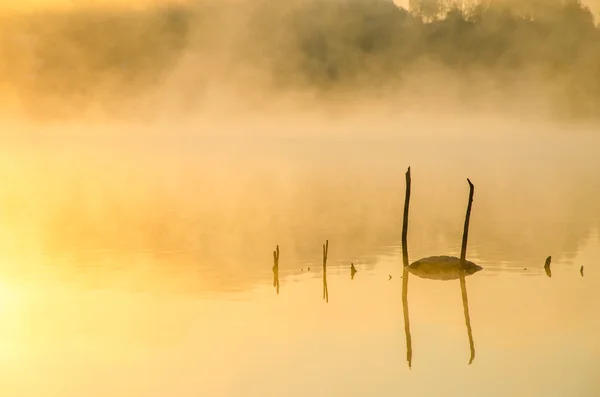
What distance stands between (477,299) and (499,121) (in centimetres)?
171

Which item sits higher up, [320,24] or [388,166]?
[320,24]

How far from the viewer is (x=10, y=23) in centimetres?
634

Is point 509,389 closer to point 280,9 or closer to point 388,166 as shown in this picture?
point 388,166

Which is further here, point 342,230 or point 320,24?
point 342,230

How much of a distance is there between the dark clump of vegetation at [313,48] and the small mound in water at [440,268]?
1.85 meters

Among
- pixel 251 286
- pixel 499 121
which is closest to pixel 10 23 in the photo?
pixel 251 286

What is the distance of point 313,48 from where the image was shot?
25.0ft

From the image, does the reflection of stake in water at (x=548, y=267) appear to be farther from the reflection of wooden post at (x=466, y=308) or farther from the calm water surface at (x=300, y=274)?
the reflection of wooden post at (x=466, y=308)

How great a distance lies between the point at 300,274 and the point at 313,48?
8.08 feet

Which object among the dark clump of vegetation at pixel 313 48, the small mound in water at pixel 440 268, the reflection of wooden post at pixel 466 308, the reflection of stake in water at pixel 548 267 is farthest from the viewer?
the small mound in water at pixel 440 268

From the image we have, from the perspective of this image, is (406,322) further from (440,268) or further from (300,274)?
(300,274)

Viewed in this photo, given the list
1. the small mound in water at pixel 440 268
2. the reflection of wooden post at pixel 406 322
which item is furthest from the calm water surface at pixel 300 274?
the small mound in water at pixel 440 268

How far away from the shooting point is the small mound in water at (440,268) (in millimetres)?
7669

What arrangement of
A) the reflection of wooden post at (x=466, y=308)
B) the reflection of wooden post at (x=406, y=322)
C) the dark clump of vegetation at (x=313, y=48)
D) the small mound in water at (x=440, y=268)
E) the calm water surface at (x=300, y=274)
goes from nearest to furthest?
the calm water surface at (x=300, y=274) < the reflection of wooden post at (x=406, y=322) < the reflection of wooden post at (x=466, y=308) < the dark clump of vegetation at (x=313, y=48) < the small mound in water at (x=440, y=268)
